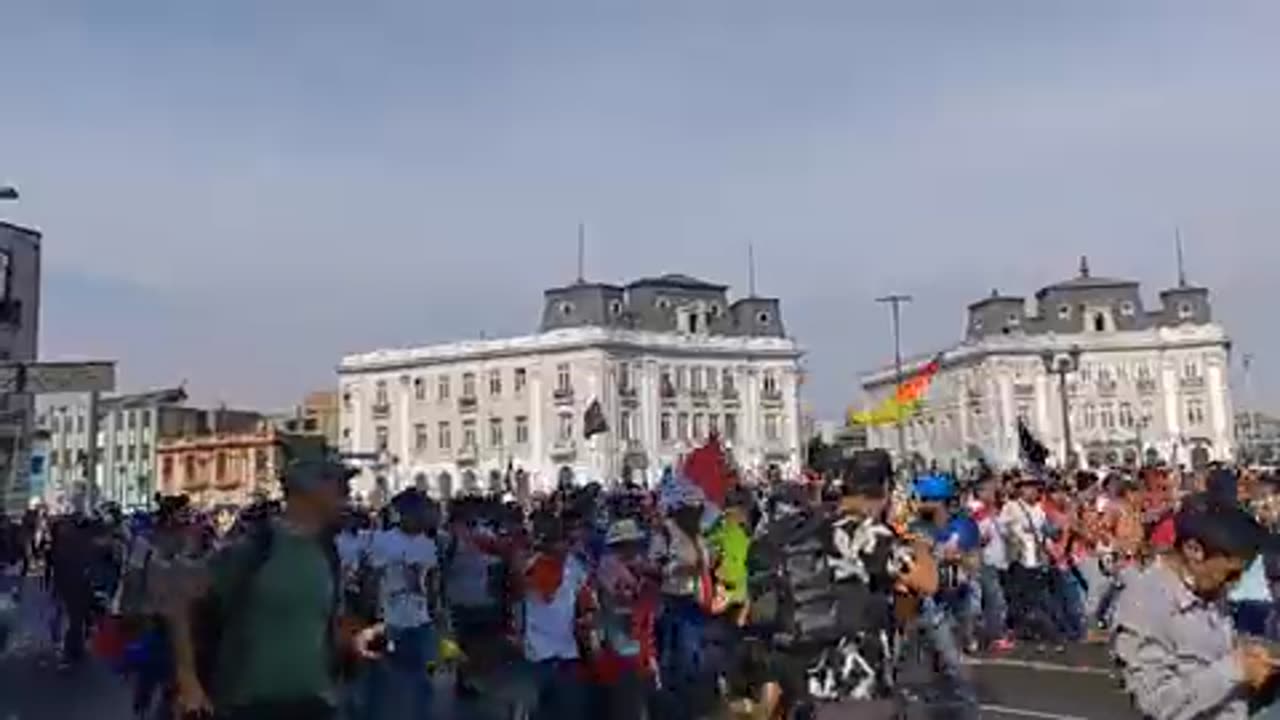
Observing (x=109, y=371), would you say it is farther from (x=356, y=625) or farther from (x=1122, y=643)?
(x=1122, y=643)

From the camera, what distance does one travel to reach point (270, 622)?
5.25m

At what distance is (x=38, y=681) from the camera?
1565cm

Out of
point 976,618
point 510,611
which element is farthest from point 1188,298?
point 510,611

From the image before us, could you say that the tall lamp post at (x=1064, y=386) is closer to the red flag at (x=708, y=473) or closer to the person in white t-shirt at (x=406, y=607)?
the red flag at (x=708, y=473)

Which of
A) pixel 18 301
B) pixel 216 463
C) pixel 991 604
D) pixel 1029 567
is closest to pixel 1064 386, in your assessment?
pixel 18 301

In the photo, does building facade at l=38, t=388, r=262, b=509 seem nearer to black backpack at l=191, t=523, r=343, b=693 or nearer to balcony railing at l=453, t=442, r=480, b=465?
balcony railing at l=453, t=442, r=480, b=465

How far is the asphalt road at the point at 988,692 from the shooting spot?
430 inches

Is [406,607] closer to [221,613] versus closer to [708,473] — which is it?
[708,473]

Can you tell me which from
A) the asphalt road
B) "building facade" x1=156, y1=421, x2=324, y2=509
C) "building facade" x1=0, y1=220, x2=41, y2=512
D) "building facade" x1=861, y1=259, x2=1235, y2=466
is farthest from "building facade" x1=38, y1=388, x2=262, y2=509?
the asphalt road

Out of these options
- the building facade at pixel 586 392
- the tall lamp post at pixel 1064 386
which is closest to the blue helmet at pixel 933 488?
the tall lamp post at pixel 1064 386

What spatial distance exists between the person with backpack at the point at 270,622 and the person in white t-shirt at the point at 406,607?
12.6ft

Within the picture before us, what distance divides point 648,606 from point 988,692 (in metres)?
4.10

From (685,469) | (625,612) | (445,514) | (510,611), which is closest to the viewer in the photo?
(625,612)

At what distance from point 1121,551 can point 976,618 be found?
8.02 feet
